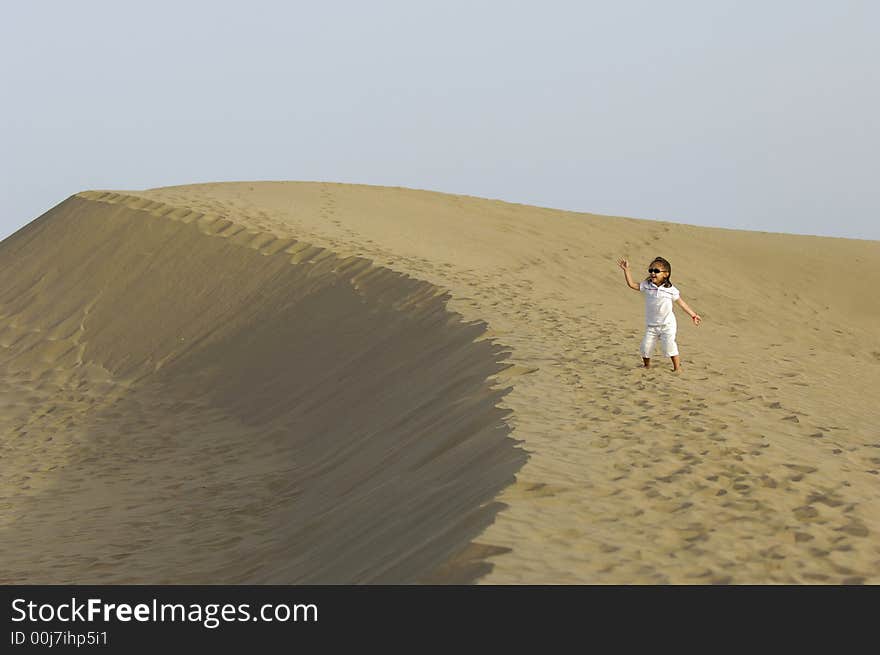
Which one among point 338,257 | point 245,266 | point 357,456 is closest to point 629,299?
point 338,257

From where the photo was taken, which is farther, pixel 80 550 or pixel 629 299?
pixel 629 299

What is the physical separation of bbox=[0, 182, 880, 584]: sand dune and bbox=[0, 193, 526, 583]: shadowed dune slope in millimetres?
47

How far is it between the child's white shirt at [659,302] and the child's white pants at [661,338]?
62 mm

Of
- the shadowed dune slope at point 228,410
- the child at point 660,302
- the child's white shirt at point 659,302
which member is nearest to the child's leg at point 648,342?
the child at point 660,302

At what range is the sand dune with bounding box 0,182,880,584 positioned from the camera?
6488 mm

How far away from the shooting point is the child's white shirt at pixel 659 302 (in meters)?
10.5

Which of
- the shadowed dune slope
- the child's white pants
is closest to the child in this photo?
the child's white pants

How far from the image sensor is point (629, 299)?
1862cm

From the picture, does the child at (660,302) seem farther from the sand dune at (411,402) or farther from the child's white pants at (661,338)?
the sand dune at (411,402)

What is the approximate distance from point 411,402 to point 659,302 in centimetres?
263

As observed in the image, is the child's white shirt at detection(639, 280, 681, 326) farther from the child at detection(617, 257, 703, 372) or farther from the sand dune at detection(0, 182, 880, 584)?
the sand dune at detection(0, 182, 880, 584)
